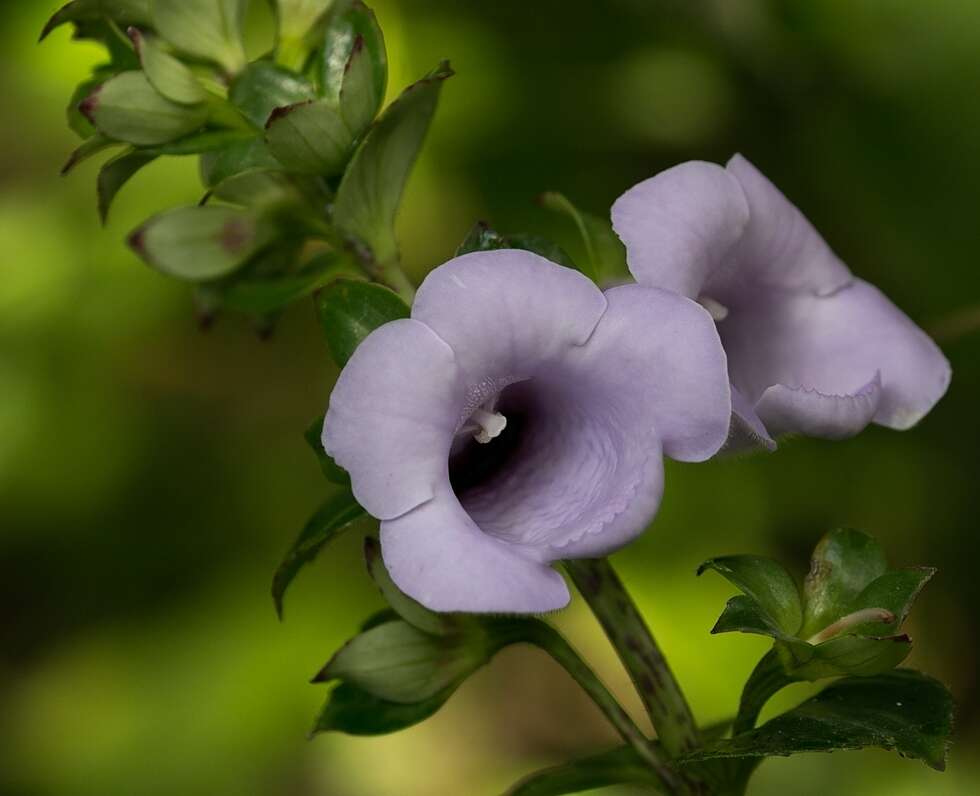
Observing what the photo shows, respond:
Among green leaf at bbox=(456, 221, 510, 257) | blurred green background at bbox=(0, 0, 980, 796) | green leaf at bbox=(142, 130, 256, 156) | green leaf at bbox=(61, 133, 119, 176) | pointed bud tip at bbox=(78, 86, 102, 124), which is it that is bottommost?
blurred green background at bbox=(0, 0, 980, 796)

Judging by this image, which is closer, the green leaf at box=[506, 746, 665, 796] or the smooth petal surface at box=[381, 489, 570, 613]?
the smooth petal surface at box=[381, 489, 570, 613]

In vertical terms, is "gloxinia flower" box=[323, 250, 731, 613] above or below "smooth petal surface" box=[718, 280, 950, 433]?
above

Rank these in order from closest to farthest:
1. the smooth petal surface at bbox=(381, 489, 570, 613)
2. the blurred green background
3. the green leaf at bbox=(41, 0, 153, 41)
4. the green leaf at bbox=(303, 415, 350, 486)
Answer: the smooth petal surface at bbox=(381, 489, 570, 613) < the green leaf at bbox=(303, 415, 350, 486) < the green leaf at bbox=(41, 0, 153, 41) < the blurred green background

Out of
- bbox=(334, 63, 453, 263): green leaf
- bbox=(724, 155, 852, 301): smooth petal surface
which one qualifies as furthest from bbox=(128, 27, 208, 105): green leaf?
bbox=(724, 155, 852, 301): smooth petal surface

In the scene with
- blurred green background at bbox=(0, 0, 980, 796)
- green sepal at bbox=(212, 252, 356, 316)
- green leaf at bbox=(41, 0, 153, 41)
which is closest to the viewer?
green leaf at bbox=(41, 0, 153, 41)

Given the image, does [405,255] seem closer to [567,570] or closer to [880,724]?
[567,570]

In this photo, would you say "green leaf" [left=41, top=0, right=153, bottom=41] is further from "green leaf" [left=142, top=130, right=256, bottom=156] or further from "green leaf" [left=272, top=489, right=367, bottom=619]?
"green leaf" [left=272, top=489, right=367, bottom=619]

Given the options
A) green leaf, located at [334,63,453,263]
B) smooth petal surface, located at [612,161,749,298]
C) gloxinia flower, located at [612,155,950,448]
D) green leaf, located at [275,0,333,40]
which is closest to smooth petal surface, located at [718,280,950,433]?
gloxinia flower, located at [612,155,950,448]

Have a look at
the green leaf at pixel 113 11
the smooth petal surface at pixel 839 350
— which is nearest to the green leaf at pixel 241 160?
the green leaf at pixel 113 11

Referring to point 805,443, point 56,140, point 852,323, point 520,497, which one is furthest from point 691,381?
point 56,140
